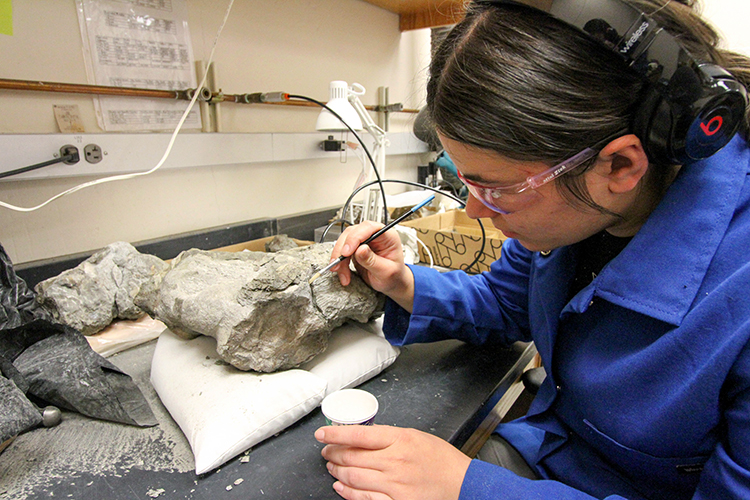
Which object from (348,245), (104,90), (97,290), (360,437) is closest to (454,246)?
(348,245)

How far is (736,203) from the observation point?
1.88 feet

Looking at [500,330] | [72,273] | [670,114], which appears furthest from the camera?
[72,273]

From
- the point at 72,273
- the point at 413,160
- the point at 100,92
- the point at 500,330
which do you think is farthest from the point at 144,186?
the point at 413,160

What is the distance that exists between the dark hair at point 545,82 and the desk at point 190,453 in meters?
0.46

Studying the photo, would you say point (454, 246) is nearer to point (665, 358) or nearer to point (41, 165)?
point (665, 358)

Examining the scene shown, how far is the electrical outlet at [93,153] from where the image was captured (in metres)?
1.20

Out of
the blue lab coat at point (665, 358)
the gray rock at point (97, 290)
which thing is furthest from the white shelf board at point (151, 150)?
the blue lab coat at point (665, 358)

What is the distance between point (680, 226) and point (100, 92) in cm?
148

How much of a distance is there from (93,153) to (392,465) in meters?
1.21

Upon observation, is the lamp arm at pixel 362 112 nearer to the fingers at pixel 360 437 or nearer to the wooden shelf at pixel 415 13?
the wooden shelf at pixel 415 13

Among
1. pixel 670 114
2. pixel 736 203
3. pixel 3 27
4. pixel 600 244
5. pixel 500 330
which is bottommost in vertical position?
pixel 500 330

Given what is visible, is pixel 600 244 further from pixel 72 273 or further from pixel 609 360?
pixel 72 273

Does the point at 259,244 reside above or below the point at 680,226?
below

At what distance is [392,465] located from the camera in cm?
57
